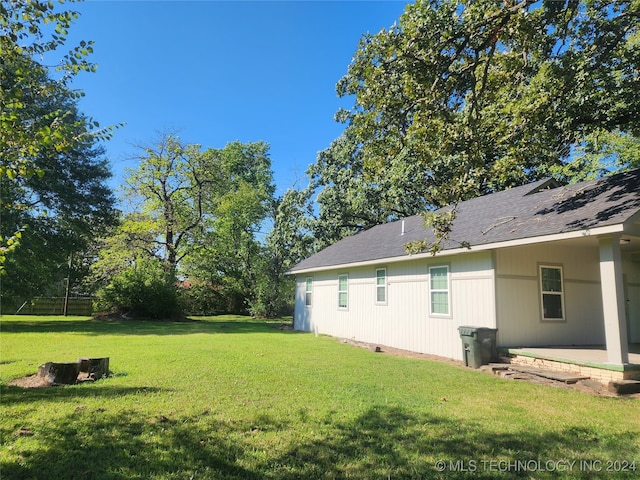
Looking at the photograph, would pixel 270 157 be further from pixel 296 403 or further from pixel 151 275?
pixel 296 403

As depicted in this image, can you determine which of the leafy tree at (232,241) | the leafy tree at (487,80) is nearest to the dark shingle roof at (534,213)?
the leafy tree at (487,80)

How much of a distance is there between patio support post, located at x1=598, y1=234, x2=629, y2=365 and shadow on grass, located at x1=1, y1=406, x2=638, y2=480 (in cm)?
283

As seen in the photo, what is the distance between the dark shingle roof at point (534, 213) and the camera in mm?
7797

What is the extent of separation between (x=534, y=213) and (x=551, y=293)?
221 cm

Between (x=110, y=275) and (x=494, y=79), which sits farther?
(x=110, y=275)

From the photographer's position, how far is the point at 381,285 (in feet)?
45.2

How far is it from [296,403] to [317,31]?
886 cm

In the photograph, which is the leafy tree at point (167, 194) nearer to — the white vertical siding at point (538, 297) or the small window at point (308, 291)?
the small window at point (308, 291)

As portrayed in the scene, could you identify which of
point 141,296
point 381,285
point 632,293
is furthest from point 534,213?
point 141,296

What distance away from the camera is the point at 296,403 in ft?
18.3

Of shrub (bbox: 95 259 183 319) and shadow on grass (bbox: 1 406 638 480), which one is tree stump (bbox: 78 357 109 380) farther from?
shrub (bbox: 95 259 183 319)

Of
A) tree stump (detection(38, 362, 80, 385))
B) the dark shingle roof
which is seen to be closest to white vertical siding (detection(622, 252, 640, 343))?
the dark shingle roof

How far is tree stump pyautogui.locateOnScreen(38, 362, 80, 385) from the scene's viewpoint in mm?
6562

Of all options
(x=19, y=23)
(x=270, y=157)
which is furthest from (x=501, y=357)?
(x=270, y=157)
